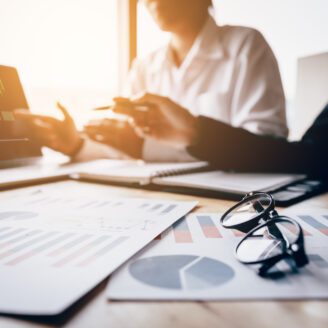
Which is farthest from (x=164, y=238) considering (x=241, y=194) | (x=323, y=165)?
(x=323, y=165)

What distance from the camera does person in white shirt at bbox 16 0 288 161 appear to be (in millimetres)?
1033

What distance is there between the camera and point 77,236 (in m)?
0.31

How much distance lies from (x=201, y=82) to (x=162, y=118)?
50 cm

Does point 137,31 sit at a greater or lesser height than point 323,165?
greater

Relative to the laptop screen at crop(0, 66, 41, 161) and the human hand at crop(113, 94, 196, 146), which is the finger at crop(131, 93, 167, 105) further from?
the laptop screen at crop(0, 66, 41, 161)

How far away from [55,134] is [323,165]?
0.72 m

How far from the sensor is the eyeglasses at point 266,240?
0.23 meters

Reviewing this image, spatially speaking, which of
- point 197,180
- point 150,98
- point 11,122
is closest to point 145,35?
point 150,98

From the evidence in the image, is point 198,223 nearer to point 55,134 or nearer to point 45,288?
point 45,288

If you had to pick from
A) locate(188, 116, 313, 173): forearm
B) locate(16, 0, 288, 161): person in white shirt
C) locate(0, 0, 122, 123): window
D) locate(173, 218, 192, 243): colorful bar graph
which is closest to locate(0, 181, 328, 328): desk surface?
locate(173, 218, 192, 243): colorful bar graph

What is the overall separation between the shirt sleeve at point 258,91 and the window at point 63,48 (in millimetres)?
607

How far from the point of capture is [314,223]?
375 millimetres

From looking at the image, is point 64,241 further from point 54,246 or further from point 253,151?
point 253,151

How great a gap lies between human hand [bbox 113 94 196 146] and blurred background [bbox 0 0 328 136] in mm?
519
